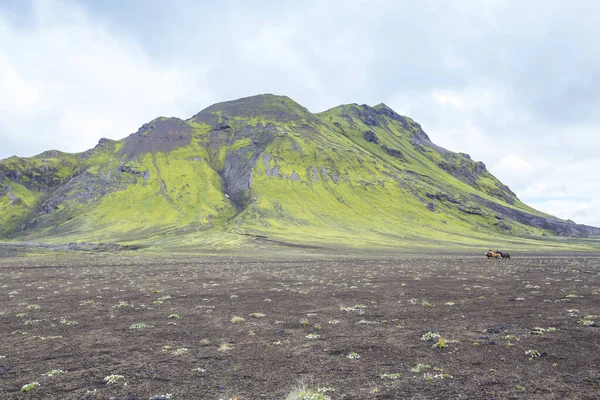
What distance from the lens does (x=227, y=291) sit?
3219 centimetres

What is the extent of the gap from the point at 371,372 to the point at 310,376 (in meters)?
2.10

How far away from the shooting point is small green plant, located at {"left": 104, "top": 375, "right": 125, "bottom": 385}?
12.1 meters

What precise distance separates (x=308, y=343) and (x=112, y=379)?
7659mm

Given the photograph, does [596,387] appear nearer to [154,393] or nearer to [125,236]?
[154,393]

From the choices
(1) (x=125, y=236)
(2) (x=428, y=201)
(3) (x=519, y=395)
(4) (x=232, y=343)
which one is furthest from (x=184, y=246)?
(2) (x=428, y=201)

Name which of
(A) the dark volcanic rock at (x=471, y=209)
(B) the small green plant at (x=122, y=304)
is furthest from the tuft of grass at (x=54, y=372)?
(A) the dark volcanic rock at (x=471, y=209)

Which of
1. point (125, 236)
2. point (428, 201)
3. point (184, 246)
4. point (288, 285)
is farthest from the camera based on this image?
point (428, 201)

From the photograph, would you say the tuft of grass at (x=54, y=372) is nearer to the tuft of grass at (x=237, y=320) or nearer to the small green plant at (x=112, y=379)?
the small green plant at (x=112, y=379)

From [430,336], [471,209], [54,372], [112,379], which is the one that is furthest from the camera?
[471,209]

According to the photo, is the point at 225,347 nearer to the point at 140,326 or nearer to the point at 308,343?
the point at 308,343

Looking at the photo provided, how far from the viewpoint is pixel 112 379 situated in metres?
12.3

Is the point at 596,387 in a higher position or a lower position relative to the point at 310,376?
higher

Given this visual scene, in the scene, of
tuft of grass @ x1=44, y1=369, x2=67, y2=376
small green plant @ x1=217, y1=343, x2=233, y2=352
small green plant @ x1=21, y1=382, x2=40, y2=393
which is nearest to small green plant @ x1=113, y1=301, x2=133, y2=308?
small green plant @ x1=217, y1=343, x2=233, y2=352

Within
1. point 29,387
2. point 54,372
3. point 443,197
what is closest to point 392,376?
point 29,387
